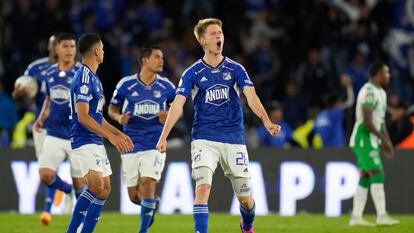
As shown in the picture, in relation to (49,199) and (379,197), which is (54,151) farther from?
(379,197)

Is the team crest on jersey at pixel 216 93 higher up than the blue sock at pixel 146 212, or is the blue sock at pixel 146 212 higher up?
the team crest on jersey at pixel 216 93

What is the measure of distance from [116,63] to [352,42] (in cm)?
500

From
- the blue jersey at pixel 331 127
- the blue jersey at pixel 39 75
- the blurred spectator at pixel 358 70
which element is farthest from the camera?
the blurred spectator at pixel 358 70

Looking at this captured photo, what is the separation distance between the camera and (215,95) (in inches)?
515

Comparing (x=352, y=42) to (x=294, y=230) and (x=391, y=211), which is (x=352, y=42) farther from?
(x=294, y=230)

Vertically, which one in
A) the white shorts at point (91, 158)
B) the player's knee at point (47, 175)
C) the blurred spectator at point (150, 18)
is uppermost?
the blurred spectator at point (150, 18)

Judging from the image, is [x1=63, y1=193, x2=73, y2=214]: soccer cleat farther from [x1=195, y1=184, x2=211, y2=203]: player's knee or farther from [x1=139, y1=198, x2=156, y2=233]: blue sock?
[x1=195, y1=184, x2=211, y2=203]: player's knee

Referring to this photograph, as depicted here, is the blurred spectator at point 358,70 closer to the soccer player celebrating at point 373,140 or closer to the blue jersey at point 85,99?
the soccer player celebrating at point 373,140

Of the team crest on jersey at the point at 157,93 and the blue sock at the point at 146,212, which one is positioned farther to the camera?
the team crest on jersey at the point at 157,93

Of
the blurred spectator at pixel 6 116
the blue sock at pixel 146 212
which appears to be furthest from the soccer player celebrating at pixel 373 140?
the blurred spectator at pixel 6 116

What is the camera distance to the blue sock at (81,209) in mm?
12766

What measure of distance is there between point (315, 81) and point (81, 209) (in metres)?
11.7

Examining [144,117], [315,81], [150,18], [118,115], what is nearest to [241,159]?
[144,117]

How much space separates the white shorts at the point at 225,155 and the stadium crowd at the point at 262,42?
9.24m
